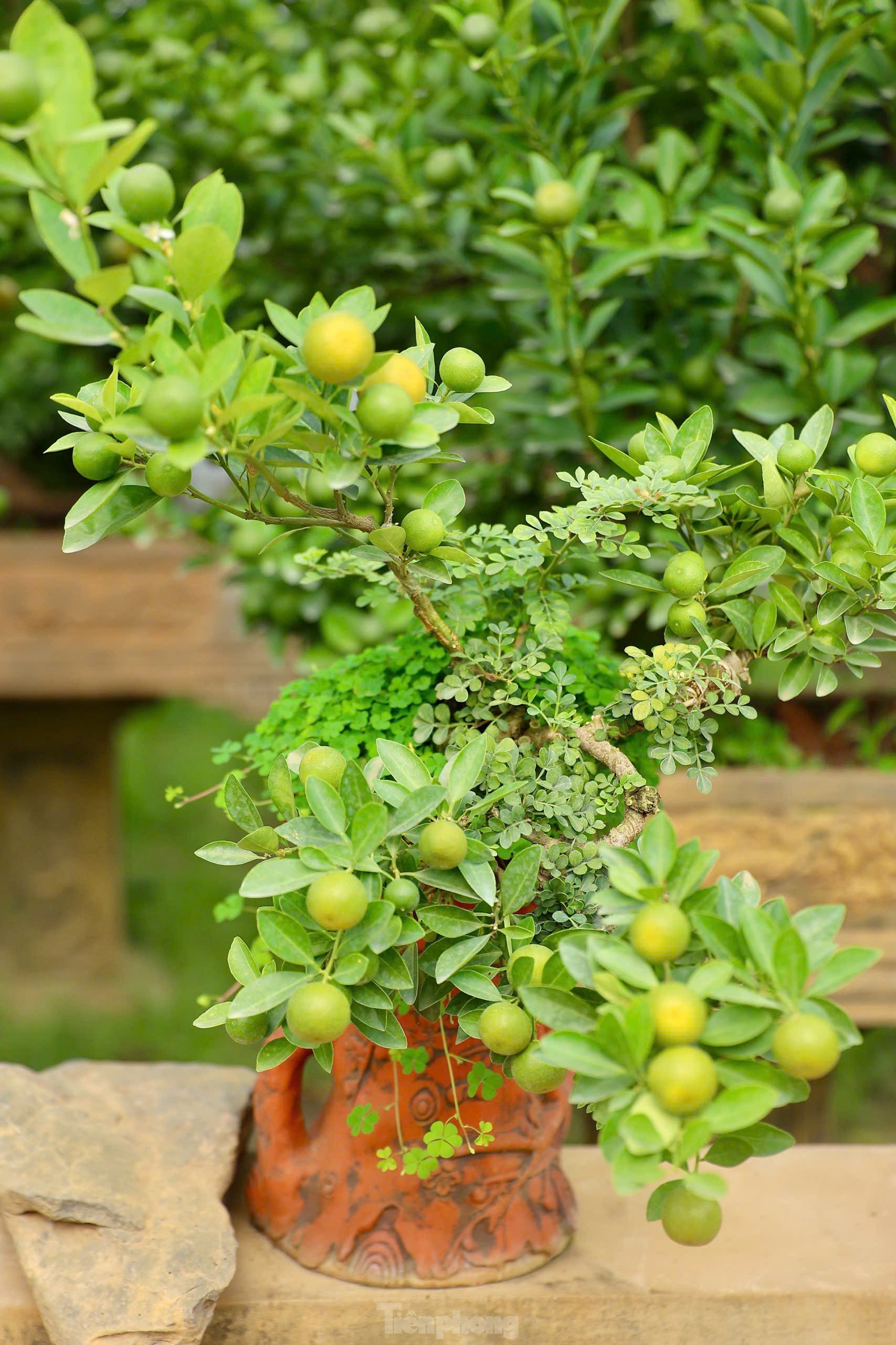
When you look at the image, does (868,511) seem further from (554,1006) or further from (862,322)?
(862,322)

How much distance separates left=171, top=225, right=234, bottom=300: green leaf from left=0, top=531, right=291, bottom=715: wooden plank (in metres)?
1.59

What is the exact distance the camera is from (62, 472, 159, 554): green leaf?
21.9 inches

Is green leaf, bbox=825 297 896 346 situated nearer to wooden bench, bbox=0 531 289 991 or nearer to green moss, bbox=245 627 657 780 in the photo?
green moss, bbox=245 627 657 780

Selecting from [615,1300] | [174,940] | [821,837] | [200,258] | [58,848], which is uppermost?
[200,258]

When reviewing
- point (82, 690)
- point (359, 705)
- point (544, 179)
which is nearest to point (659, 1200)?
point (359, 705)

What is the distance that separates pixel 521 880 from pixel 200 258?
33 centimetres

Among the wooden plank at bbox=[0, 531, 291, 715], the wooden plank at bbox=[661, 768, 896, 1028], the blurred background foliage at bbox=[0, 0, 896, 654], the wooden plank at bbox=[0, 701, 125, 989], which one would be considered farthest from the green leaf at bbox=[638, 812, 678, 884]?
the wooden plank at bbox=[0, 701, 125, 989]

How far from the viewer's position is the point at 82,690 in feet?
7.12

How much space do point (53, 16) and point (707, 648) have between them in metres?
0.43

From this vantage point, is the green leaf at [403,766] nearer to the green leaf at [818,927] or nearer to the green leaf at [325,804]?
the green leaf at [325,804]

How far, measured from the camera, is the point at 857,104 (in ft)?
4.10

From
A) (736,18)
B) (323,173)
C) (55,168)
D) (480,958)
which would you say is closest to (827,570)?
(480,958)

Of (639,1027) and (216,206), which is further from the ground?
(216,206)

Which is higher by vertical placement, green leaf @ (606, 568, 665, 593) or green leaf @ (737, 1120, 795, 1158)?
green leaf @ (606, 568, 665, 593)
